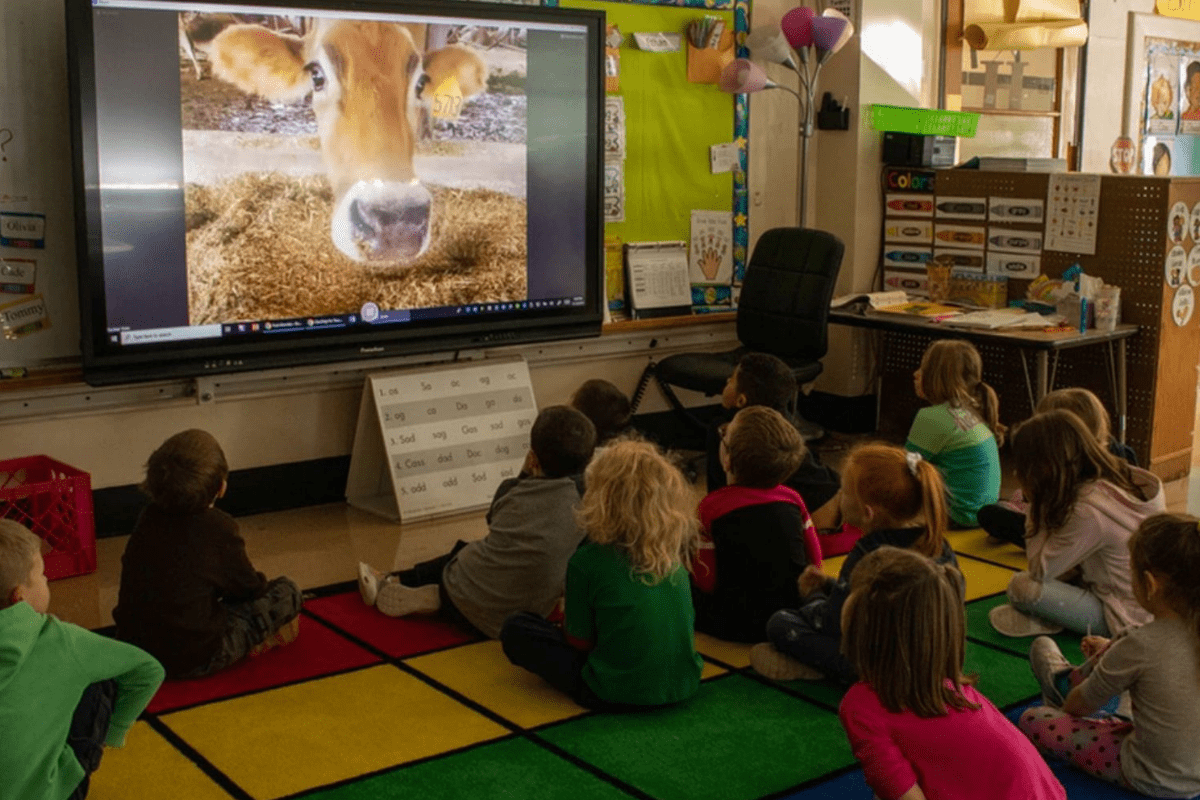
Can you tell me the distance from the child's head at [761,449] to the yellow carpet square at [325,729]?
84cm

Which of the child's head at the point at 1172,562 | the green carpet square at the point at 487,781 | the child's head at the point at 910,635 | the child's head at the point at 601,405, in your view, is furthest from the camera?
the child's head at the point at 601,405

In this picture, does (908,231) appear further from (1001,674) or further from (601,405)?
(1001,674)

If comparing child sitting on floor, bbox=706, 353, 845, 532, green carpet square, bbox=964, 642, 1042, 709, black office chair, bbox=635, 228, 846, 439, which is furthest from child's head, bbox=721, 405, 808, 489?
black office chair, bbox=635, 228, 846, 439

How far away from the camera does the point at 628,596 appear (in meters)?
2.99

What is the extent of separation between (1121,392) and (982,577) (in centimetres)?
156

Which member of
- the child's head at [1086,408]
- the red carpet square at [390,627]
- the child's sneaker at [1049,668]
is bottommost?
the red carpet square at [390,627]

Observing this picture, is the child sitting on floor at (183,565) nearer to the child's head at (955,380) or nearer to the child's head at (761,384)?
the child's head at (761,384)

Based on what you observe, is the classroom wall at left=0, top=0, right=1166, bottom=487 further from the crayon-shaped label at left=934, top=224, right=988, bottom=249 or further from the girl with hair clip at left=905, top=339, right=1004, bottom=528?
the girl with hair clip at left=905, top=339, right=1004, bottom=528

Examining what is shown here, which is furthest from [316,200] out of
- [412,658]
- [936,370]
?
[936,370]

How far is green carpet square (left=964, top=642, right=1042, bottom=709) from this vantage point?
3.27m

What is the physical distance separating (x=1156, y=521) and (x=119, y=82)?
119 inches

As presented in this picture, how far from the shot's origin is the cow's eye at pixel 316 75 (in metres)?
4.46

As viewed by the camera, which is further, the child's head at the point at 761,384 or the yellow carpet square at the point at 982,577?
the child's head at the point at 761,384

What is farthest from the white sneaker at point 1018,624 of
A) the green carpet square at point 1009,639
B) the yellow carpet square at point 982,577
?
the yellow carpet square at point 982,577
